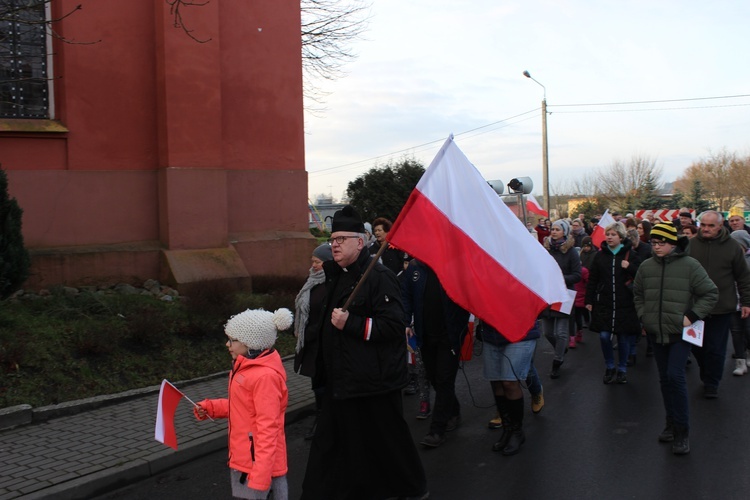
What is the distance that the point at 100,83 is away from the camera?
10.7 m

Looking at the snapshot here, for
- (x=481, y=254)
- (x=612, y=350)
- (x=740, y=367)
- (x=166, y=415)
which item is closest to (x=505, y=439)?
(x=481, y=254)

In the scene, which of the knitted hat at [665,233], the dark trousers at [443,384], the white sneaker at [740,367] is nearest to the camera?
the dark trousers at [443,384]

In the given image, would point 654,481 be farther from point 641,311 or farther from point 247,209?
point 247,209

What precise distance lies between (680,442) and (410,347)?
8.64 ft

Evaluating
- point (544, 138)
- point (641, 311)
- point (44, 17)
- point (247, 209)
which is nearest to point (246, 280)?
point (247, 209)

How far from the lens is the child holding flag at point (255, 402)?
3.71 m

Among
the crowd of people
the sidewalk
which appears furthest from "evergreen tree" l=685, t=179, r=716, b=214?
the sidewalk

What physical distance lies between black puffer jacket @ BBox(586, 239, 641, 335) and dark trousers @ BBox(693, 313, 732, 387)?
0.82m

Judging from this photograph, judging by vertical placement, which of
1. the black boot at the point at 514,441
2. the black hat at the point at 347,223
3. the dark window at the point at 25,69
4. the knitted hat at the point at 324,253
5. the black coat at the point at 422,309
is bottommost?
the black boot at the point at 514,441

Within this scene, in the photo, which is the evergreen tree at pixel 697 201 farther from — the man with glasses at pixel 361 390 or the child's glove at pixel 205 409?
the child's glove at pixel 205 409

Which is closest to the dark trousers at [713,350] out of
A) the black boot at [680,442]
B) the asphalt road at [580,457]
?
the asphalt road at [580,457]

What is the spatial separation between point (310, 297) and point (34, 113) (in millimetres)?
7225

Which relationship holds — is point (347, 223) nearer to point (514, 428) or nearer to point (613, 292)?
point (514, 428)

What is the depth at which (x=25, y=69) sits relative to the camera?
418 inches
